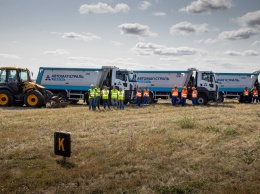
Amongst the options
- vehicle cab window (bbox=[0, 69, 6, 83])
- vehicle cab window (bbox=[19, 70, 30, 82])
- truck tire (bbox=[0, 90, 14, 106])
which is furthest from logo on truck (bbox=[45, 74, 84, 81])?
truck tire (bbox=[0, 90, 14, 106])

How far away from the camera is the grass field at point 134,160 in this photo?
6.59m

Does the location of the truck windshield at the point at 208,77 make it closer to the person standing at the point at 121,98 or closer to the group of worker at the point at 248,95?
the group of worker at the point at 248,95

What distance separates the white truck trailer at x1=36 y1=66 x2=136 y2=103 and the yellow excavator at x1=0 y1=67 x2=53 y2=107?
321 cm

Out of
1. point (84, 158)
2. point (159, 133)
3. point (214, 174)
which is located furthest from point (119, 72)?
point (214, 174)

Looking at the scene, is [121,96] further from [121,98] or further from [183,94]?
[183,94]

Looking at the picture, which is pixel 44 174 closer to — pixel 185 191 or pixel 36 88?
pixel 185 191

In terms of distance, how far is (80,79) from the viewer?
79.8 feet

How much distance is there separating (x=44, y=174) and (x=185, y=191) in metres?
3.27

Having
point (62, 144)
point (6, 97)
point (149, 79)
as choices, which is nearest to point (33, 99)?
point (6, 97)

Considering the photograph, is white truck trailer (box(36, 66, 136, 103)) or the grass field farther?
white truck trailer (box(36, 66, 136, 103))

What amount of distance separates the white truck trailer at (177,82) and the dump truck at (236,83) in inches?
180

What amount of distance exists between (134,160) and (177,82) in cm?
1811

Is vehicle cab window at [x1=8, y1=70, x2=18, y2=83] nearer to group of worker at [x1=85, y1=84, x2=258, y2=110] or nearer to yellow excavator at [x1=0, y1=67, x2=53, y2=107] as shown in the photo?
yellow excavator at [x1=0, y1=67, x2=53, y2=107]

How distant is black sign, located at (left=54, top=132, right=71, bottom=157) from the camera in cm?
782
